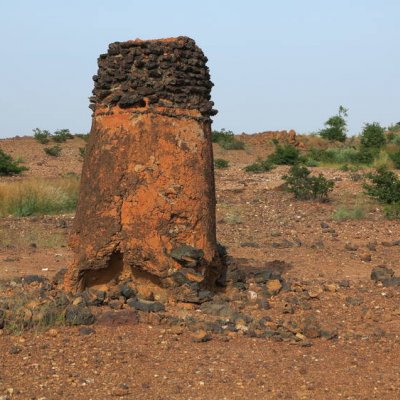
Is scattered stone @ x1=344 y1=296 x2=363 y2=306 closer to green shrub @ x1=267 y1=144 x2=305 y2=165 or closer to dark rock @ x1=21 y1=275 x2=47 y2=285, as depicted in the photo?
dark rock @ x1=21 y1=275 x2=47 y2=285

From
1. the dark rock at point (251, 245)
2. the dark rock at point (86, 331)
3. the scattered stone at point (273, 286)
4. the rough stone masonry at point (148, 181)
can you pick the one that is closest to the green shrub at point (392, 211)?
the dark rock at point (251, 245)

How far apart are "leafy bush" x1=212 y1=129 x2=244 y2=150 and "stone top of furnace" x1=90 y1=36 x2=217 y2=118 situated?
25.4 metres

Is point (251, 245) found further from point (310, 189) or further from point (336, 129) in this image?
point (336, 129)

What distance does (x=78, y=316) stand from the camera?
575 cm

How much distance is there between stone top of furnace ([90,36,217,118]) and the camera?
656 cm

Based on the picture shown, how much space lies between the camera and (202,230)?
6.67 metres

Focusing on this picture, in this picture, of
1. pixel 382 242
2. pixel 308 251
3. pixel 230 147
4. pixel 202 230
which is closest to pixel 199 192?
pixel 202 230

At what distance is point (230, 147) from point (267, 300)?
25.5 m

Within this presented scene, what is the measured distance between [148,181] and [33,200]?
7958 mm

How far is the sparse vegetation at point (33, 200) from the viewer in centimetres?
1376

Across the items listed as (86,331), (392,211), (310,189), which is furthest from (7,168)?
(86,331)

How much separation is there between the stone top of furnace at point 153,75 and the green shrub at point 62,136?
1076 inches

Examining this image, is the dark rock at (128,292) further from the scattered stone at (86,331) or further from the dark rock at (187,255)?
the scattered stone at (86,331)

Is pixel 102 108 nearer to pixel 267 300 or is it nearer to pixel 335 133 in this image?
pixel 267 300
